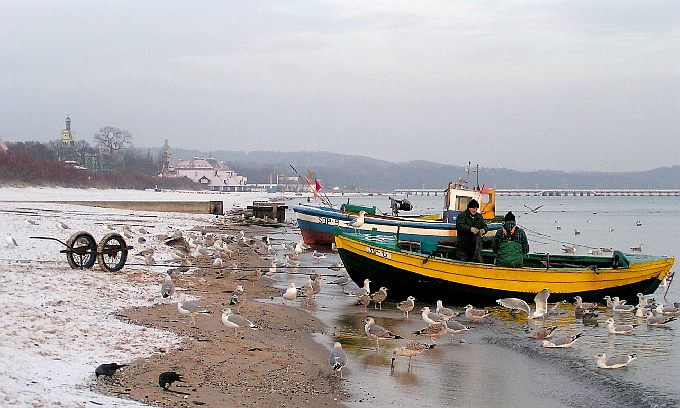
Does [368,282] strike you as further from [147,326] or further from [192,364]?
[192,364]

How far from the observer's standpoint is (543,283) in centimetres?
1884

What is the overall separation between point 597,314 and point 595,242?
119ft

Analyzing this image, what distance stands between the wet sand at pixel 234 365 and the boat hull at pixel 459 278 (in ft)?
10.9

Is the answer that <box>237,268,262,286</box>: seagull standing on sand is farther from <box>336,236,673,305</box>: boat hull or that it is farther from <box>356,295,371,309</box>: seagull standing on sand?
<box>356,295,371,309</box>: seagull standing on sand

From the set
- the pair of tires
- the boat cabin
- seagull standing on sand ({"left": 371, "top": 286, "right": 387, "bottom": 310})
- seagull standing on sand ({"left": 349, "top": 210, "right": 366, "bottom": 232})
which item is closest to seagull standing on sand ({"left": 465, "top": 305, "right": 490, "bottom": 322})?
seagull standing on sand ({"left": 371, "top": 286, "right": 387, "bottom": 310})

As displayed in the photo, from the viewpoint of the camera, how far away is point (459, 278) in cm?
1827

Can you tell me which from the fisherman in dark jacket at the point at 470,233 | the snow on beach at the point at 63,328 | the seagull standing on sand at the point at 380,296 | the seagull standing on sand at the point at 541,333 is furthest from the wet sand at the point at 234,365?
the fisherman in dark jacket at the point at 470,233

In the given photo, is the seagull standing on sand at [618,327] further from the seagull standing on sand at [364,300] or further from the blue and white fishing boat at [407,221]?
the blue and white fishing boat at [407,221]

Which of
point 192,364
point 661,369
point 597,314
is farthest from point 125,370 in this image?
point 597,314

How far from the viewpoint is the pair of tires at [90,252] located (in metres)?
16.8

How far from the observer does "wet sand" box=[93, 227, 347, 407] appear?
8.80 metres

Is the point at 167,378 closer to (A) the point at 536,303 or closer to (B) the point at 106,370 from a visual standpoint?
(B) the point at 106,370

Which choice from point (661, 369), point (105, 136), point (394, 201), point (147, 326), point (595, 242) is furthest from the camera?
point (105, 136)

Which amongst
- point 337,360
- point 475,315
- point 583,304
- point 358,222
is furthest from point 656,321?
point 358,222
